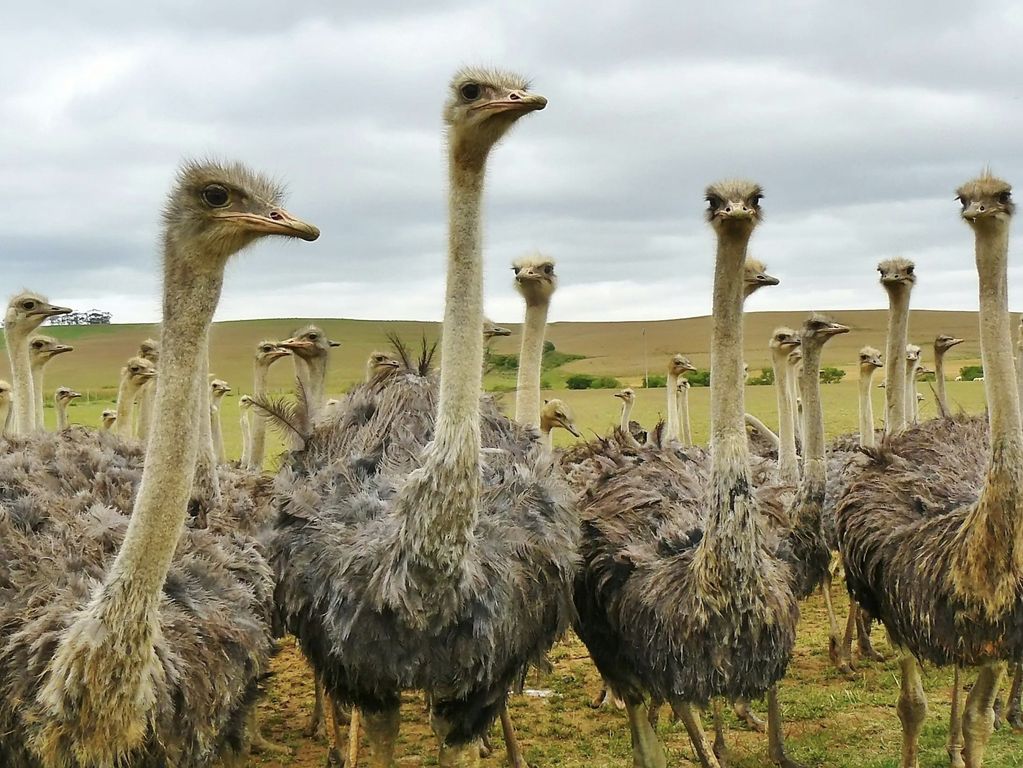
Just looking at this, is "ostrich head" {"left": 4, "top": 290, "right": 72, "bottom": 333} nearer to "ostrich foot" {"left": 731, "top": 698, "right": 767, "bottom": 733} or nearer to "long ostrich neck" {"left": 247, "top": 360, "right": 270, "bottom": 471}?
"long ostrich neck" {"left": 247, "top": 360, "right": 270, "bottom": 471}

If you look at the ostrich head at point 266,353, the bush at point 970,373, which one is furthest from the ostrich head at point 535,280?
the bush at point 970,373

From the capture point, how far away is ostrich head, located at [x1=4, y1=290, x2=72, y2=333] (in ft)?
26.1

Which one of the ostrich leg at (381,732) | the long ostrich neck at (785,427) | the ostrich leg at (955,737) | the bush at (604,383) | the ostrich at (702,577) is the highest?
the bush at (604,383)

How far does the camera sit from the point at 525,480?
465cm

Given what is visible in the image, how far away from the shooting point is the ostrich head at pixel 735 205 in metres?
4.49

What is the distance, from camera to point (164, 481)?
9.91 feet

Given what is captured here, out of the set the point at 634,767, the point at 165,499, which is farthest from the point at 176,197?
the point at 634,767

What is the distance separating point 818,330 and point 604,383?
1452 inches

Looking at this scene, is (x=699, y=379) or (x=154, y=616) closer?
(x=154, y=616)

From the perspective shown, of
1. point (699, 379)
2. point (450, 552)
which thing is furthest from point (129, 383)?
point (699, 379)

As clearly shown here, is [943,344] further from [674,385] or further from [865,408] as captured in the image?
[674,385]

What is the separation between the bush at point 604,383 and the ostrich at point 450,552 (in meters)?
36.6

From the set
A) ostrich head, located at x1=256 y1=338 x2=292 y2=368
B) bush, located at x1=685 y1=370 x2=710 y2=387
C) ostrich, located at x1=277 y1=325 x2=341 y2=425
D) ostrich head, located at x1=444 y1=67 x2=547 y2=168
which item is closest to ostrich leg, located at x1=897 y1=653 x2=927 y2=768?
ostrich head, located at x1=444 y1=67 x2=547 y2=168

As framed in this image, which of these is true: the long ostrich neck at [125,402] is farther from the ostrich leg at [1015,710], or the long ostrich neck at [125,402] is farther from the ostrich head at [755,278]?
the ostrich leg at [1015,710]
